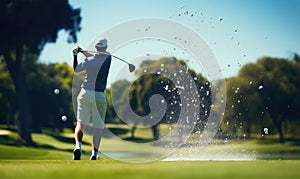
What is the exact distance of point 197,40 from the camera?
1250 cm

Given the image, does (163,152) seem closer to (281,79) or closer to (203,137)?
(203,137)

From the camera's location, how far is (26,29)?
3669cm

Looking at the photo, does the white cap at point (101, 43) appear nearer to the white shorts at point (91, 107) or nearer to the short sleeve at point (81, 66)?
the short sleeve at point (81, 66)

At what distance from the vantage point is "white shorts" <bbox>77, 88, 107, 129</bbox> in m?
9.09

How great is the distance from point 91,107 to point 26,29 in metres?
28.7

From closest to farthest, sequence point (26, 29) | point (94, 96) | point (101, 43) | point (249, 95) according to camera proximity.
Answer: point (94, 96) < point (101, 43) < point (26, 29) < point (249, 95)

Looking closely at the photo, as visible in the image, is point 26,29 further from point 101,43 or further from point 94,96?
point 94,96

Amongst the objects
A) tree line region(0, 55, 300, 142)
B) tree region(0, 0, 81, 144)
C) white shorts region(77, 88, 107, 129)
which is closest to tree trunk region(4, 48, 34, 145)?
tree region(0, 0, 81, 144)

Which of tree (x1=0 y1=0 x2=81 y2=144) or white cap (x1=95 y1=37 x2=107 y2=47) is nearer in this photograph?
white cap (x1=95 y1=37 x2=107 y2=47)

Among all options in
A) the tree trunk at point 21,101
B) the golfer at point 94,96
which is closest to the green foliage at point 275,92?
the tree trunk at point 21,101

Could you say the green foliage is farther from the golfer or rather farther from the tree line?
the golfer

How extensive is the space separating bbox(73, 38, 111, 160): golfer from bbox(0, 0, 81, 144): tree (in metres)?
28.3

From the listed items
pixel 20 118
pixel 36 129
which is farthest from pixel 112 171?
pixel 36 129

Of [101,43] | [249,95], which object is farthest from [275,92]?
[101,43]
